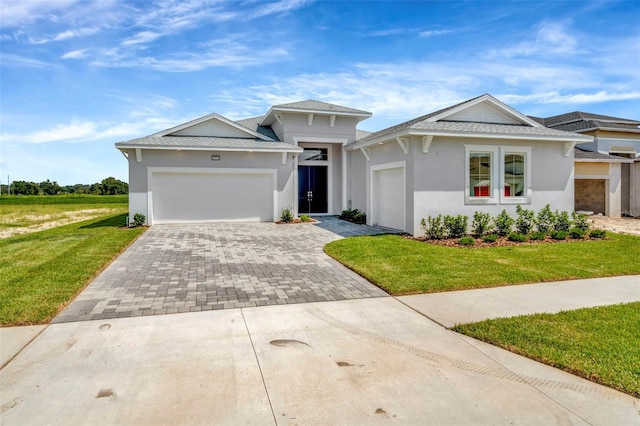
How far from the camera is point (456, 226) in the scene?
11836 mm

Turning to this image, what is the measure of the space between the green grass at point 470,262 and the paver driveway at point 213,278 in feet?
1.89

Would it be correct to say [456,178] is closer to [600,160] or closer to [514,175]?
[514,175]

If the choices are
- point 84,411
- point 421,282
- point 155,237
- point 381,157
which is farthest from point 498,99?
point 84,411

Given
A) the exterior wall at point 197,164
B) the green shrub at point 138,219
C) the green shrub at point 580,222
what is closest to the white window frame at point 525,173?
the green shrub at point 580,222

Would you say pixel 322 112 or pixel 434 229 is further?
pixel 322 112

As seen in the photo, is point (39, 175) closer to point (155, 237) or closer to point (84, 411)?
point (155, 237)

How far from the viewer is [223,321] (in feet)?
16.0

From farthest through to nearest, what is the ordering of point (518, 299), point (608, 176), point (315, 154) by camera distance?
point (608, 176), point (315, 154), point (518, 299)

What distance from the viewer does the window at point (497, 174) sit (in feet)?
40.9

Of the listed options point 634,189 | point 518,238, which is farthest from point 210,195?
point 634,189

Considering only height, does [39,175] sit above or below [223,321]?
above

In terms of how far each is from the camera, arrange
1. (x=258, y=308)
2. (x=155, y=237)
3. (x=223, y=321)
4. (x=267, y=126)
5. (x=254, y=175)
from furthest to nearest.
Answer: (x=267, y=126) < (x=254, y=175) < (x=155, y=237) < (x=258, y=308) < (x=223, y=321)

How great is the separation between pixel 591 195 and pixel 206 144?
69.9ft

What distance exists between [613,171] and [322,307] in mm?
21846
